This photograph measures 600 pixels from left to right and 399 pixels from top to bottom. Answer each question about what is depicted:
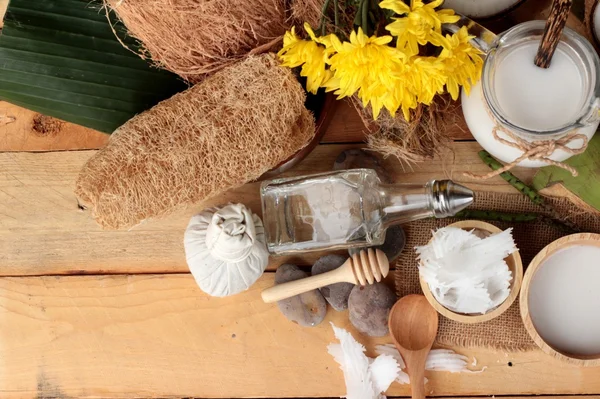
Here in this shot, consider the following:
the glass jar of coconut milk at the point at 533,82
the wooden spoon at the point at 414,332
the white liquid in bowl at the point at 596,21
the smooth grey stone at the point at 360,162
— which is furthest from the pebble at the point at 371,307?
the white liquid in bowl at the point at 596,21

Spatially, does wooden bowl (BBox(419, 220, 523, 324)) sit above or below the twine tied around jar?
below

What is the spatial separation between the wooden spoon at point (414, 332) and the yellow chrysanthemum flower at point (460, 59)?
0.27 metres

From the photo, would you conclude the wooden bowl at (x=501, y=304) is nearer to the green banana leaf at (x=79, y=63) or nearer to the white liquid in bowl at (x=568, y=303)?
the white liquid in bowl at (x=568, y=303)

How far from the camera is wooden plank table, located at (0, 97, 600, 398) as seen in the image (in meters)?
0.71

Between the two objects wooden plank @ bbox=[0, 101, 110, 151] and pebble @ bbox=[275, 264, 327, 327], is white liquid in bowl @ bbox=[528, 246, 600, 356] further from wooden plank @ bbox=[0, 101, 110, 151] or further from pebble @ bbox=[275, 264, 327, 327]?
wooden plank @ bbox=[0, 101, 110, 151]

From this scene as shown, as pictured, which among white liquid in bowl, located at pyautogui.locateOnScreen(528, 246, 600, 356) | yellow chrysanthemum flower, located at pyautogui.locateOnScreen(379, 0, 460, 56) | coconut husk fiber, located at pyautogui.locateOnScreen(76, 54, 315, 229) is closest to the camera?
yellow chrysanthemum flower, located at pyautogui.locateOnScreen(379, 0, 460, 56)

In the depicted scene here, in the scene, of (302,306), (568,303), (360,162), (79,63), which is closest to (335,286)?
(302,306)

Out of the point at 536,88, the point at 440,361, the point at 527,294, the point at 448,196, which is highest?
the point at 536,88

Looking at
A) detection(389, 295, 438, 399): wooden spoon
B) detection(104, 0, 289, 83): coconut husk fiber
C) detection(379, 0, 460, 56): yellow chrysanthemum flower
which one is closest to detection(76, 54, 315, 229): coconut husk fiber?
detection(104, 0, 289, 83): coconut husk fiber

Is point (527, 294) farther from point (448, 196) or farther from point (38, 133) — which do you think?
point (38, 133)

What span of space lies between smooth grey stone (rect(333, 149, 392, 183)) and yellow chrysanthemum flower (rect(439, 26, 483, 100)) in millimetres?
177

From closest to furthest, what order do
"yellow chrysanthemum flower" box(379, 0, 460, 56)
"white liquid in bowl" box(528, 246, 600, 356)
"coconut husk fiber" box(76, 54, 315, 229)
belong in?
"yellow chrysanthemum flower" box(379, 0, 460, 56), "coconut husk fiber" box(76, 54, 315, 229), "white liquid in bowl" box(528, 246, 600, 356)

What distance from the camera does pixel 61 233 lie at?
73 centimetres

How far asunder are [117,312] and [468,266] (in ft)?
1.38
